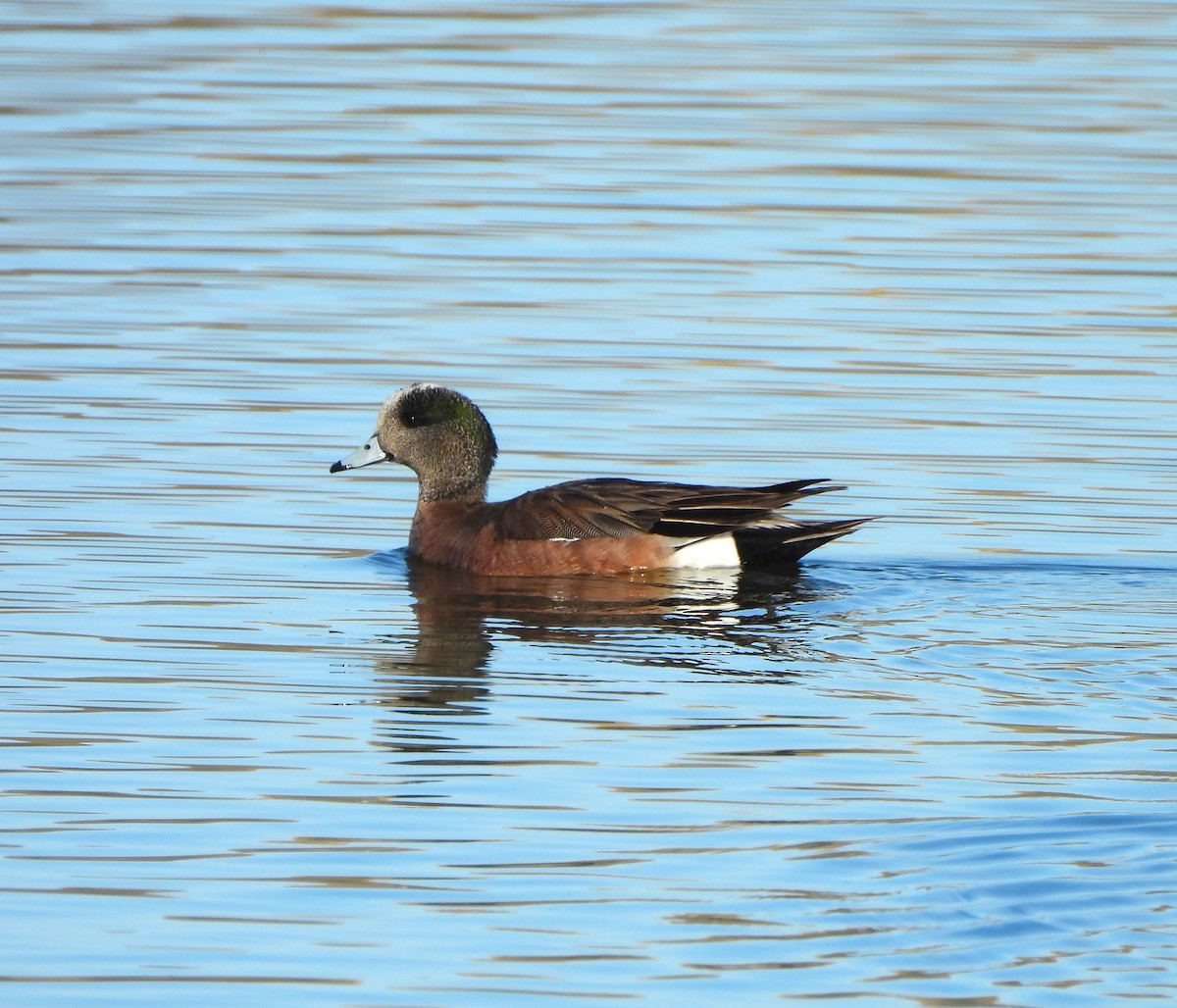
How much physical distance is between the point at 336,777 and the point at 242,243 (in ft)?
29.5

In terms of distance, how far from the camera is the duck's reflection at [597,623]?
8.03m

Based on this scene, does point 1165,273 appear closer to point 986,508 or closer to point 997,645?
point 986,508

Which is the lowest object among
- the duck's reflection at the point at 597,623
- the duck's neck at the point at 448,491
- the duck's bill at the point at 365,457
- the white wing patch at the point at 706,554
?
the duck's reflection at the point at 597,623

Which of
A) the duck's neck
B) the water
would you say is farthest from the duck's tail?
the duck's neck

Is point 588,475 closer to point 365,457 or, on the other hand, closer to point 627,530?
point 365,457

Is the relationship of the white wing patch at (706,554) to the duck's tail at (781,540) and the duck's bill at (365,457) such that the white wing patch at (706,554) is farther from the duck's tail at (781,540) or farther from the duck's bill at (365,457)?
the duck's bill at (365,457)

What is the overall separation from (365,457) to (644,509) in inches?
59.7

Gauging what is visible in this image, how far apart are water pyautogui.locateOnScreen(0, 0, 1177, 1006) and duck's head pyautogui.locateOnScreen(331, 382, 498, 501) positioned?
1.21 feet

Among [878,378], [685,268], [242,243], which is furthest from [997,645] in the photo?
[242,243]

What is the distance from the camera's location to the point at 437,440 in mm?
10742

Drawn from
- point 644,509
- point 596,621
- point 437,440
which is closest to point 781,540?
point 644,509

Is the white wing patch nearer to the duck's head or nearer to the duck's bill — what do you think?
the duck's head

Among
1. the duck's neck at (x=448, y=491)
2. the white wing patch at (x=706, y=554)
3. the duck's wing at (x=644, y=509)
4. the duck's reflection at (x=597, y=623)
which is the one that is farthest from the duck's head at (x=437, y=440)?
the white wing patch at (x=706, y=554)

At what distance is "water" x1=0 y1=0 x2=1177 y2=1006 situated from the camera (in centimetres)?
565
